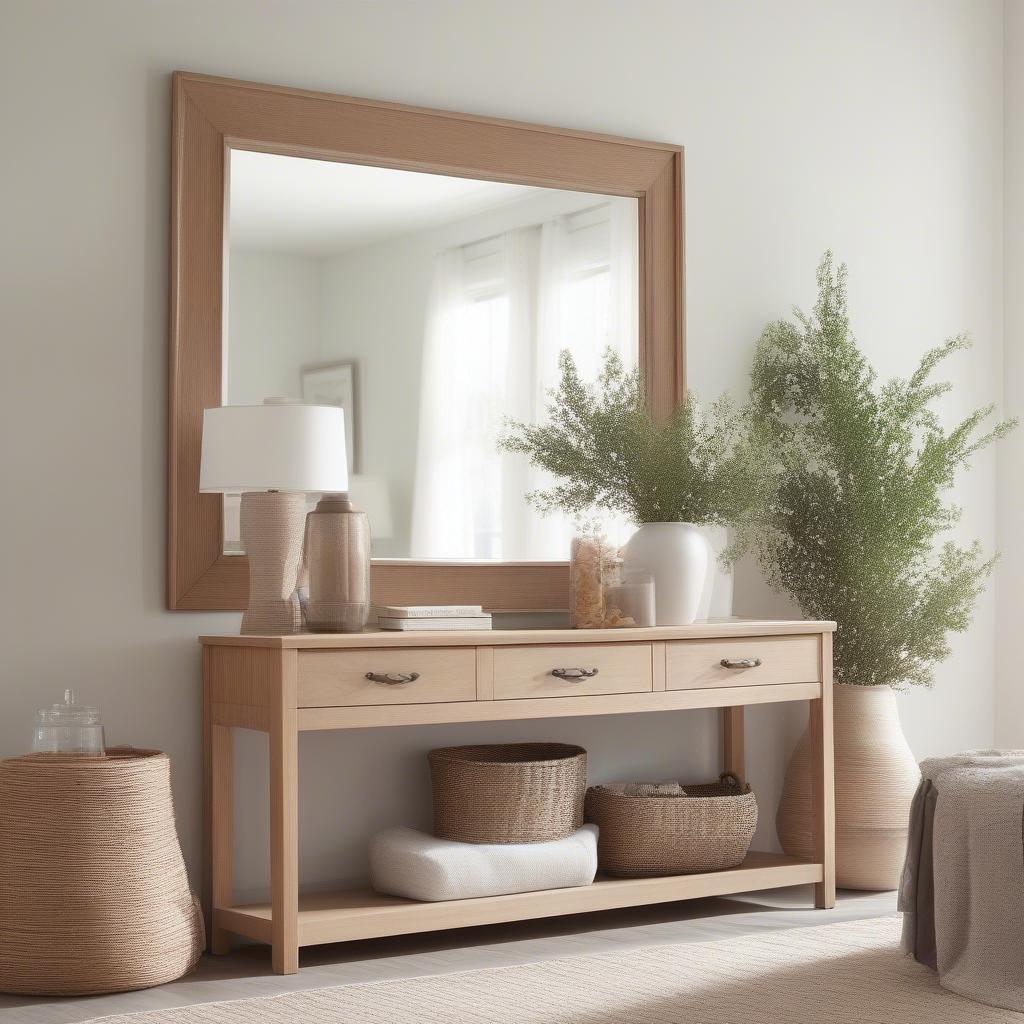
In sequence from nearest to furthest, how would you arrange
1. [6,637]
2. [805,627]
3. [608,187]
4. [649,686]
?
1. [6,637]
2. [649,686]
3. [805,627]
4. [608,187]

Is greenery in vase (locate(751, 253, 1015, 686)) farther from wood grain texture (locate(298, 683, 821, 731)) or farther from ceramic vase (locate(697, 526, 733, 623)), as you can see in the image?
wood grain texture (locate(298, 683, 821, 731))

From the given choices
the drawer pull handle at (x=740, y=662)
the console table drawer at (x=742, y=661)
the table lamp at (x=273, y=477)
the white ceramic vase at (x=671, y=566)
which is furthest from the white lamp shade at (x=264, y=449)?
the drawer pull handle at (x=740, y=662)

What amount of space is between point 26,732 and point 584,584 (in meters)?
1.23

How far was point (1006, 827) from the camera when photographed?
8.48 ft

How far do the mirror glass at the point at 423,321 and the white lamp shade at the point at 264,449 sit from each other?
0.68 ft

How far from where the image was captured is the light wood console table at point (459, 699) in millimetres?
2828

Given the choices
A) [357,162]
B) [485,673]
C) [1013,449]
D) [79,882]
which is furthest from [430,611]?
[1013,449]

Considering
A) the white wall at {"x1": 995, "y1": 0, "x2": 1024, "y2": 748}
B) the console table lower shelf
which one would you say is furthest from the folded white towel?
the white wall at {"x1": 995, "y1": 0, "x2": 1024, "y2": 748}

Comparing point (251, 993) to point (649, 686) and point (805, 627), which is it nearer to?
point (649, 686)

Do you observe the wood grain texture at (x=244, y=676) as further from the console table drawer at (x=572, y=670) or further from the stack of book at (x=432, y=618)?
the console table drawer at (x=572, y=670)

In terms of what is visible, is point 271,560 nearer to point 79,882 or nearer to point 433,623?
point 433,623

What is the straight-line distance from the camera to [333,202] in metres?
3.37

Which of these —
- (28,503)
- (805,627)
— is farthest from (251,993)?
(805,627)

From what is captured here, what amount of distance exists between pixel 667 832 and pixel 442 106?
1777 mm
